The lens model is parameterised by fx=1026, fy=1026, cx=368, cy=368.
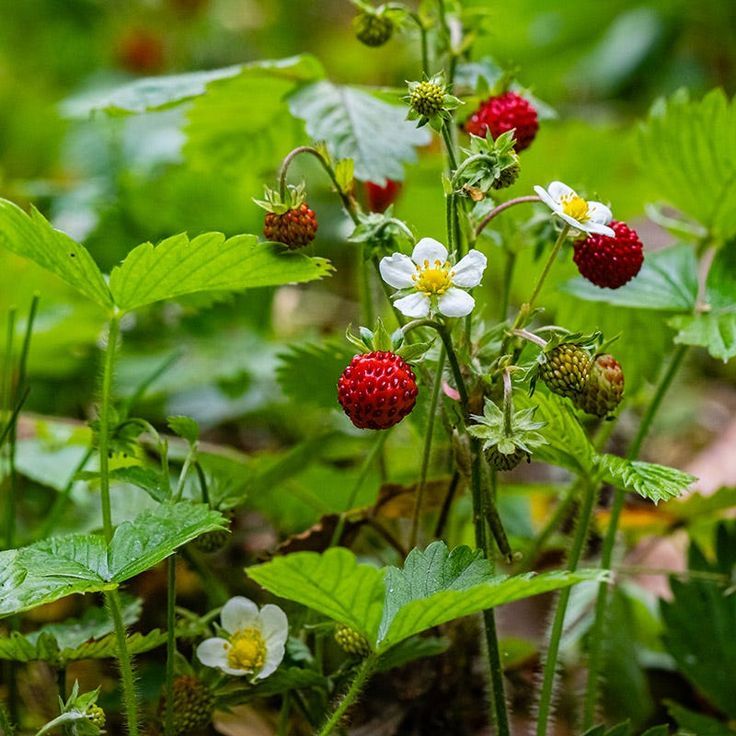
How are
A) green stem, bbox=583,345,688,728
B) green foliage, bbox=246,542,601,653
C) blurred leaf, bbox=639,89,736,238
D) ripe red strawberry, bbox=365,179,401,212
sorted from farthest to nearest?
ripe red strawberry, bbox=365,179,401,212, blurred leaf, bbox=639,89,736,238, green stem, bbox=583,345,688,728, green foliage, bbox=246,542,601,653

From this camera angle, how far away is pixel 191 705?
3.03 feet

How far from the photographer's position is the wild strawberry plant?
31.8 inches

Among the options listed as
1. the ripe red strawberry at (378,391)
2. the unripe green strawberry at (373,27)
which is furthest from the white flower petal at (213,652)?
the unripe green strawberry at (373,27)

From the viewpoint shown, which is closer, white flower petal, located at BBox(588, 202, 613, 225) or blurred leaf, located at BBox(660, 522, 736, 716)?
white flower petal, located at BBox(588, 202, 613, 225)

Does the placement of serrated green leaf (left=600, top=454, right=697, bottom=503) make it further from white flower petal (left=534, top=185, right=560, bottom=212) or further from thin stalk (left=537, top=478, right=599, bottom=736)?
white flower petal (left=534, top=185, right=560, bottom=212)

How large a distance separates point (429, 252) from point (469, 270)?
0.04 metres

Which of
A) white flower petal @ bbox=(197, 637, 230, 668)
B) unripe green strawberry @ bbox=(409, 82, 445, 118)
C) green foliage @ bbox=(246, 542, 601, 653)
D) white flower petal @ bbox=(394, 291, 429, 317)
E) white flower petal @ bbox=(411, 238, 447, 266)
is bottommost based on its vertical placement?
white flower petal @ bbox=(197, 637, 230, 668)

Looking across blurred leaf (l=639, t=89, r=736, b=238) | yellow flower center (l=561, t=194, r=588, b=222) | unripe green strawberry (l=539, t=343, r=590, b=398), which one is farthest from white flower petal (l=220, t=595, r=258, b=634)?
blurred leaf (l=639, t=89, r=736, b=238)

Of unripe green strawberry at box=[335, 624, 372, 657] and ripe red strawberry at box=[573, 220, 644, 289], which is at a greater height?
ripe red strawberry at box=[573, 220, 644, 289]

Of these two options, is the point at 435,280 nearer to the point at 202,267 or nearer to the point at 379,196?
the point at 202,267

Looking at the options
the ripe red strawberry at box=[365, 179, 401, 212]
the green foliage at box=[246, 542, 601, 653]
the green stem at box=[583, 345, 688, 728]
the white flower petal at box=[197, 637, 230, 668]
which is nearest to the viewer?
the green foliage at box=[246, 542, 601, 653]

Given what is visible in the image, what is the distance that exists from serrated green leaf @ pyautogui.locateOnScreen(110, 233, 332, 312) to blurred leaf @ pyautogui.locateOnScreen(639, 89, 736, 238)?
56 cm

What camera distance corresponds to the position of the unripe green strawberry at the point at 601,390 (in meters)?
0.82

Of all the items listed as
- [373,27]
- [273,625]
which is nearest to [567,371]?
[273,625]
